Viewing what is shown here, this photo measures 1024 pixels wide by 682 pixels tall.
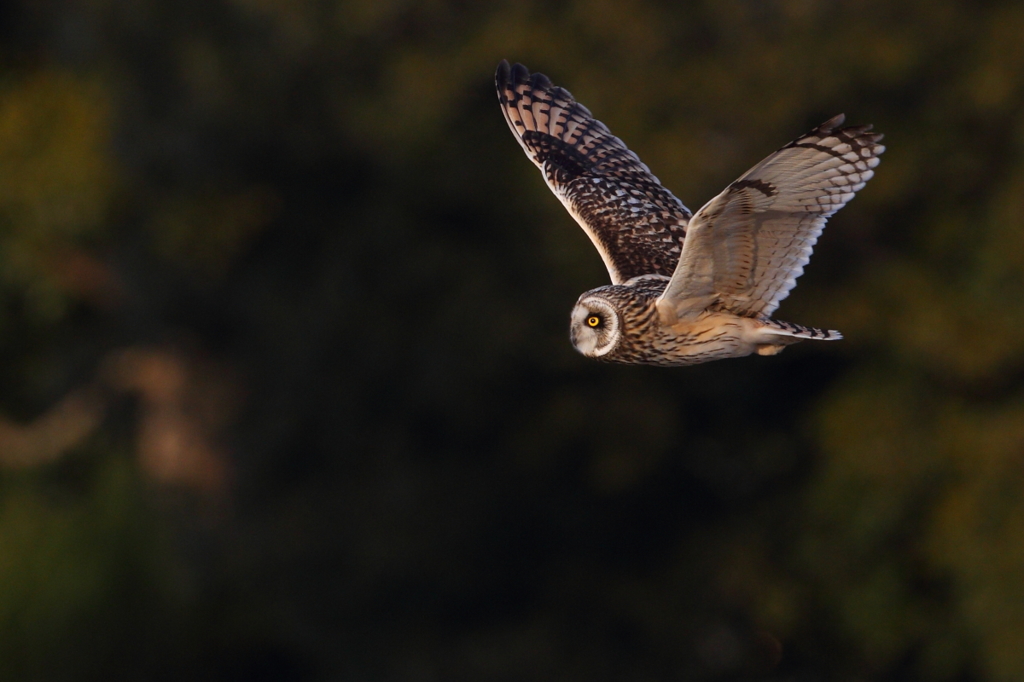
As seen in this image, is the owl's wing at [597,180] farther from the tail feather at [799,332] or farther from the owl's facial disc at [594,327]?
the tail feather at [799,332]

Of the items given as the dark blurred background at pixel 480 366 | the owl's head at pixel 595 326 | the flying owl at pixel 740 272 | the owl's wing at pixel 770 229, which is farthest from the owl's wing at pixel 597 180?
the dark blurred background at pixel 480 366

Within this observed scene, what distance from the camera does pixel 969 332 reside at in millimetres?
8531

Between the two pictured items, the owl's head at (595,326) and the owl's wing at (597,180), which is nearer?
the owl's head at (595,326)

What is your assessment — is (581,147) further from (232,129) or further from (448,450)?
(448,450)

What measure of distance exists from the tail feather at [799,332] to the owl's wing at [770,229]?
0.08m

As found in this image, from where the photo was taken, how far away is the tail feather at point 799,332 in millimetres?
2906

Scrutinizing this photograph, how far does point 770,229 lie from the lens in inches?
119

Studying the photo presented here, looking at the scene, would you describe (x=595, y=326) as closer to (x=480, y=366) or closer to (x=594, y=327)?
(x=594, y=327)

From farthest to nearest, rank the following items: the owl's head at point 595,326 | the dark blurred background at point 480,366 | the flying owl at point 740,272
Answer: the dark blurred background at point 480,366 → the owl's head at point 595,326 → the flying owl at point 740,272

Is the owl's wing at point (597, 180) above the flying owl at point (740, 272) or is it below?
above

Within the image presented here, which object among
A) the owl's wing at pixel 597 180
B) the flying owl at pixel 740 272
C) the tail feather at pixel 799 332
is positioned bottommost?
the tail feather at pixel 799 332

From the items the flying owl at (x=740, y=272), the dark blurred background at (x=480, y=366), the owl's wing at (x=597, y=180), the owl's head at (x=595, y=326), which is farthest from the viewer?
the dark blurred background at (x=480, y=366)

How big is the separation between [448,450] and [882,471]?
3.18 metres

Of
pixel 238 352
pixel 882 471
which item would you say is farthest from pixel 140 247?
pixel 882 471
